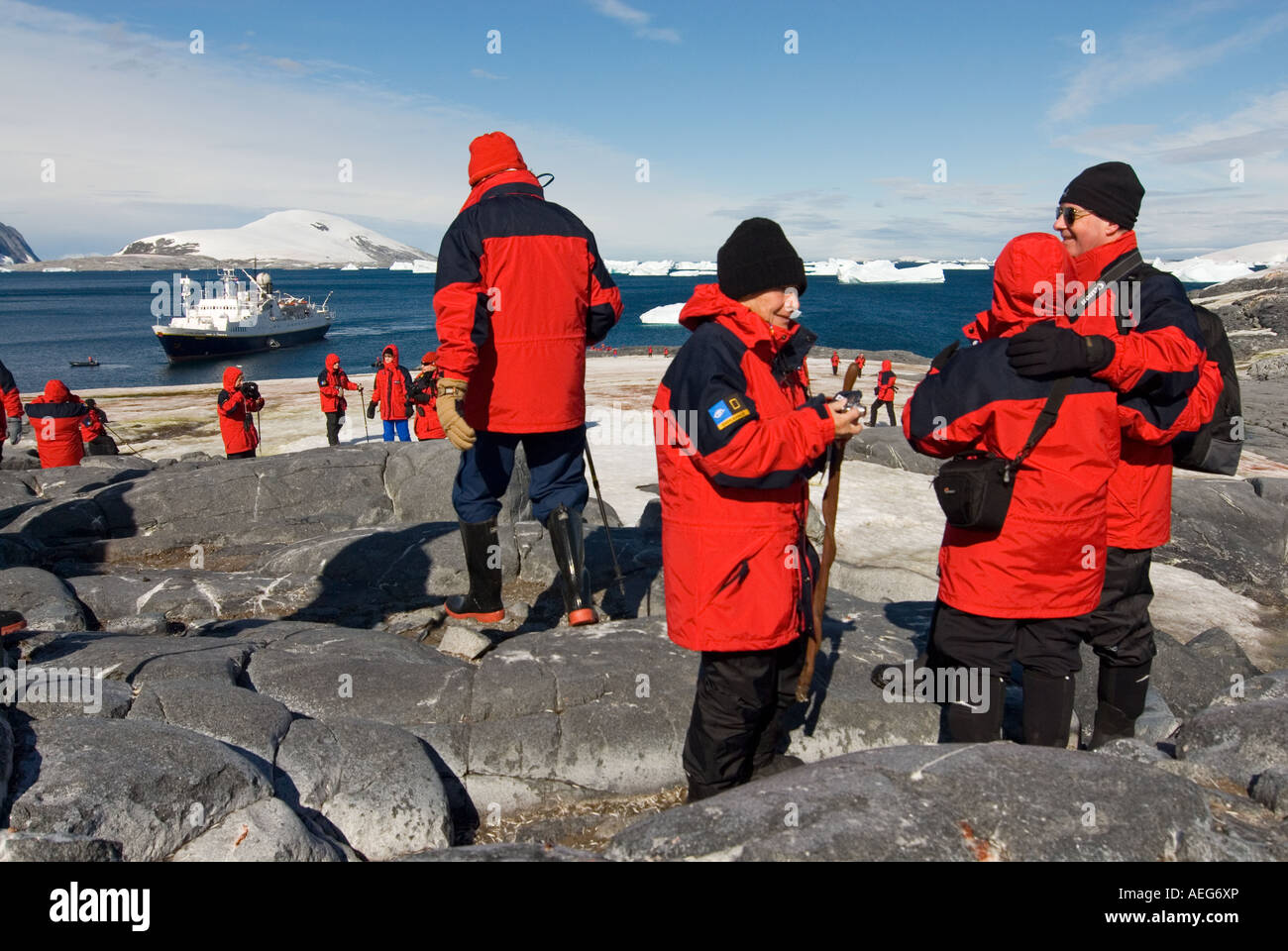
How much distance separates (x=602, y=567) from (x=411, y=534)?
1483mm

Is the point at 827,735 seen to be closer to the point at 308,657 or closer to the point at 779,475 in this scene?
the point at 779,475

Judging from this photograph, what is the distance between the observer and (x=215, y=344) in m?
54.0

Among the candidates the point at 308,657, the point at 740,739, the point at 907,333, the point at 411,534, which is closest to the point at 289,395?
the point at 411,534

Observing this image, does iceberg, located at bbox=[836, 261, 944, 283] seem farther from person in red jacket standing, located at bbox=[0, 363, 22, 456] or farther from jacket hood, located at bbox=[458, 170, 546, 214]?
jacket hood, located at bbox=[458, 170, 546, 214]

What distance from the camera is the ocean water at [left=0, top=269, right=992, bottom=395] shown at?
49.2 m

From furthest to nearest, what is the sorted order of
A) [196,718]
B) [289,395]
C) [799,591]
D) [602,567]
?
[289,395]
[602,567]
[196,718]
[799,591]

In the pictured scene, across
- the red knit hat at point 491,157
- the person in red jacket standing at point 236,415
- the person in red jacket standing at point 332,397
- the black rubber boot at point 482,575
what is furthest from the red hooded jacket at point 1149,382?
the person in red jacket standing at point 332,397

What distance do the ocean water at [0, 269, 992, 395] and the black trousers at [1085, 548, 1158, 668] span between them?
3922 cm

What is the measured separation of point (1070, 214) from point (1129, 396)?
2.74ft

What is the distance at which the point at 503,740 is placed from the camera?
362 centimetres

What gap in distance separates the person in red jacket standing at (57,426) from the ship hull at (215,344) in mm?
46271

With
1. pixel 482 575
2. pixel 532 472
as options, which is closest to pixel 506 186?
pixel 532 472

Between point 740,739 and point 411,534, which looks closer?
point 740,739

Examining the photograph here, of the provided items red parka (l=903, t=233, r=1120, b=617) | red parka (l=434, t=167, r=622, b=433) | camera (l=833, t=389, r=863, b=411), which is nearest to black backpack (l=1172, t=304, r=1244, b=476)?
red parka (l=903, t=233, r=1120, b=617)
